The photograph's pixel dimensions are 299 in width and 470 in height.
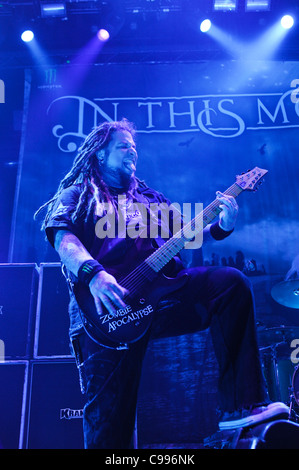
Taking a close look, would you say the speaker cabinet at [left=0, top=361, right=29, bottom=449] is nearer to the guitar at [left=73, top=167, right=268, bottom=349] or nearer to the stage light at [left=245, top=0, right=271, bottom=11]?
the guitar at [left=73, top=167, right=268, bottom=349]

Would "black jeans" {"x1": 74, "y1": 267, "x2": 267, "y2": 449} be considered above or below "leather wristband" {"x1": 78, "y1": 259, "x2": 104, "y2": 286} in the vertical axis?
below

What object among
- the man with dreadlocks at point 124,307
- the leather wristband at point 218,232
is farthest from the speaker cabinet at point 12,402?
the leather wristband at point 218,232

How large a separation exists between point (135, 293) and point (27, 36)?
3.88 metres

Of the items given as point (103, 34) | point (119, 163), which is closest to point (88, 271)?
point (119, 163)

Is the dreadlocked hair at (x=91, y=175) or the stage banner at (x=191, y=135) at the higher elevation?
the stage banner at (x=191, y=135)

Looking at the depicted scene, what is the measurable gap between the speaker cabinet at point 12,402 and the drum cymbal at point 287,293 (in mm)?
2200

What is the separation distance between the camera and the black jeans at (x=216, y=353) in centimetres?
173

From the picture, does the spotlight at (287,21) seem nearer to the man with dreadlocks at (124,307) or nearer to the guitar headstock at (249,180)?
the guitar headstock at (249,180)

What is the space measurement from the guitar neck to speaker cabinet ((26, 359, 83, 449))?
1.08 meters

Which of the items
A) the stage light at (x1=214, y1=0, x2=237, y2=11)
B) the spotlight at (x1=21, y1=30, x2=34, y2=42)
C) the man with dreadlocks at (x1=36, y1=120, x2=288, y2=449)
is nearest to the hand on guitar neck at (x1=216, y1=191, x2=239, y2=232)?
the man with dreadlocks at (x1=36, y1=120, x2=288, y2=449)

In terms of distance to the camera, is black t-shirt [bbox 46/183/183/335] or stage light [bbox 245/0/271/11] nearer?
black t-shirt [bbox 46/183/183/335]

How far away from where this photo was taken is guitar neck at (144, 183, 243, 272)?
2246 millimetres

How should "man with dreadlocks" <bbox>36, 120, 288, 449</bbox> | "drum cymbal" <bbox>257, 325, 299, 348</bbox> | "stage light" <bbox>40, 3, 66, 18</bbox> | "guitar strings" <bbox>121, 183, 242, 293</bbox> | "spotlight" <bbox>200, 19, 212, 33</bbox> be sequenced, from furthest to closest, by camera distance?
"spotlight" <bbox>200, 19, 212, 33</bbox> → "stage light" <bbox>40, 3, 66, 18</bbox> → "drum cymbal" <bbox>257, 325, 299, 348</bbox> → "guitar strings" <bbox>121, 183, 242, 293</bbox> → "man with dreadlocks" <bbox>36, 120, 288, 449</bbox>

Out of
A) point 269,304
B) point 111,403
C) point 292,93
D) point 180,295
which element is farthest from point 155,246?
point 292,93
